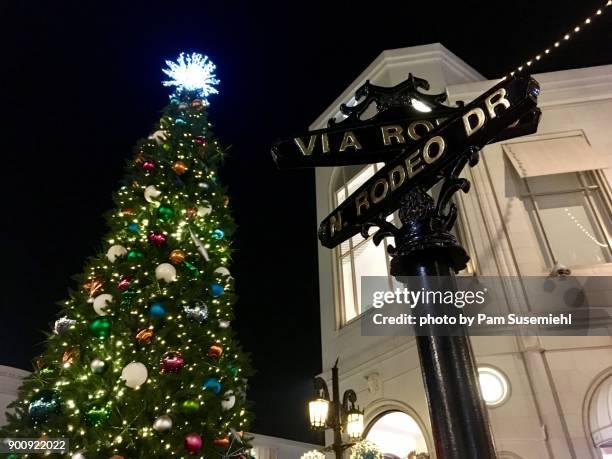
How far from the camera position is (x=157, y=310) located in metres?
4.10

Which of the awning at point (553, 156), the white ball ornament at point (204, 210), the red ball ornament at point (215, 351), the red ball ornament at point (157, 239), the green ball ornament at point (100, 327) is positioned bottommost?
the red ball ornament at point (215, 351)

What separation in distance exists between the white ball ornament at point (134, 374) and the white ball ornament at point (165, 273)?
0.99 m

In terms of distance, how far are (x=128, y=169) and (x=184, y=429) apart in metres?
3.61

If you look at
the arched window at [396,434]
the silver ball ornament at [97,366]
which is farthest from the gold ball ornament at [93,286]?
the arched window at [396,434]

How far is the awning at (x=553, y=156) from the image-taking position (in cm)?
873

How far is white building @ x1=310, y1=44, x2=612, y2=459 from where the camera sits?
692 centimetres

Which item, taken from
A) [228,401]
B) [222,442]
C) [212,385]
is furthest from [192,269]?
[222,442]

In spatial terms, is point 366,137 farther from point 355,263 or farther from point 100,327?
point 355,263

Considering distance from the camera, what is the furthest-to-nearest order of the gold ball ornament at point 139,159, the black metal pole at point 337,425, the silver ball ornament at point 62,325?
the black metal pole at point 337,425 → the gold ball ornament at point 139,159 → the silver ball ornament at point 62,325

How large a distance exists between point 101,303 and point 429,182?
11.2 ft

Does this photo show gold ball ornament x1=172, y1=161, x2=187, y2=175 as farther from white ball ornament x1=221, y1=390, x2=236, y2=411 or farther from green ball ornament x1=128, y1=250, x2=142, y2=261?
white ball ornament x1=221, y1=390, x2=236, y2=411

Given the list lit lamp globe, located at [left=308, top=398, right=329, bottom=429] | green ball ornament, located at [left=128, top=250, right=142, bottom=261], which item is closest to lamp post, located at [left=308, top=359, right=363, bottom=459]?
lit lamp globe, located at [left=308, top=398, right=329, bottom=429]

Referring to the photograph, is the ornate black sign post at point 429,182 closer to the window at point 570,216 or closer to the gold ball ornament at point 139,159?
the gold ball ornament at point 139,159

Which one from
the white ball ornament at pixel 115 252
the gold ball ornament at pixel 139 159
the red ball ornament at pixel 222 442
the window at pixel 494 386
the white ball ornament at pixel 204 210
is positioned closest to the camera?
the red ball ornament at pixel 222 442
